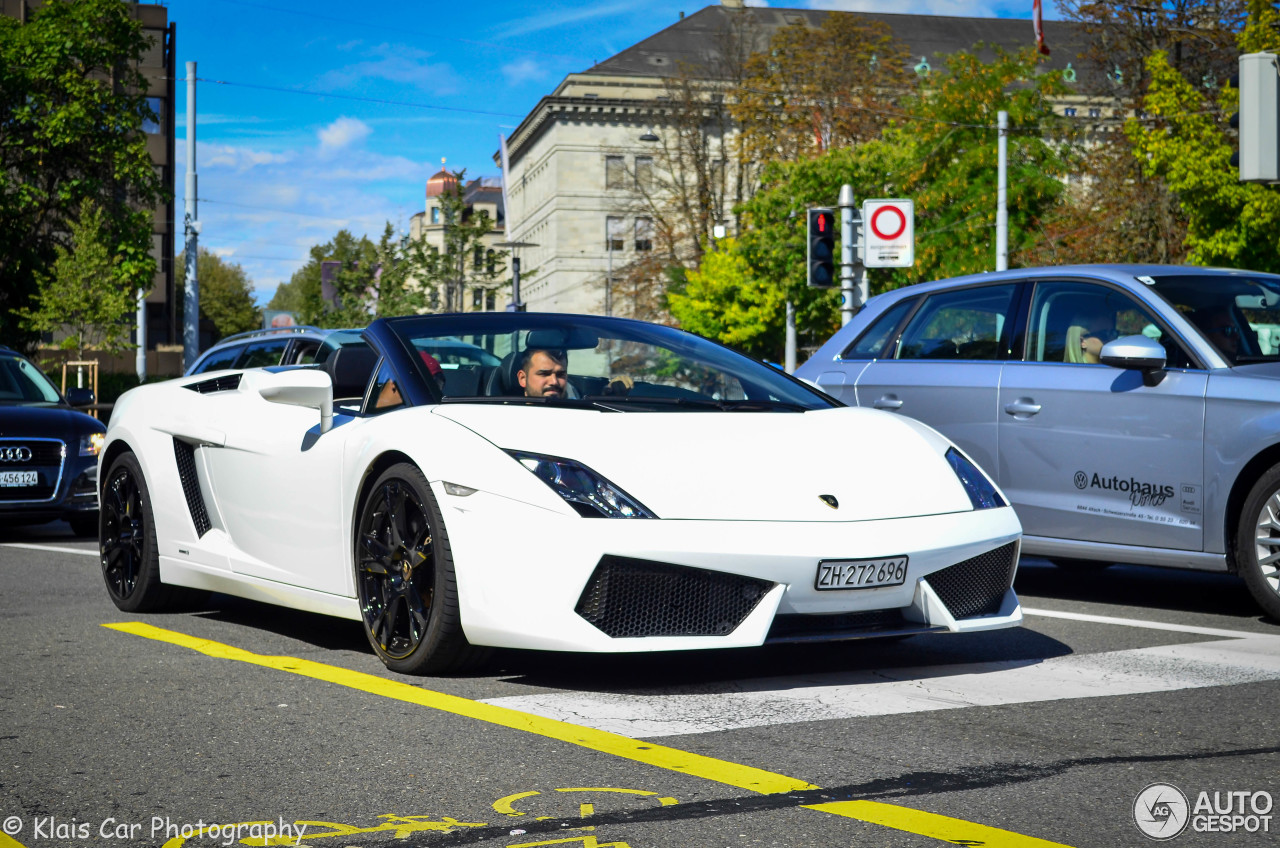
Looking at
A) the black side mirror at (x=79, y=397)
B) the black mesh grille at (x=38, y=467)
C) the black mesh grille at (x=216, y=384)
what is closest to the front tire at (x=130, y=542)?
the black mesh grille at (x=216, y=384)

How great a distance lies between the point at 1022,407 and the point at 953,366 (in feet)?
1.91

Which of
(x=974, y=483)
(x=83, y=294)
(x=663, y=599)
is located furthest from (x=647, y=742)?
(x=83, y=294)

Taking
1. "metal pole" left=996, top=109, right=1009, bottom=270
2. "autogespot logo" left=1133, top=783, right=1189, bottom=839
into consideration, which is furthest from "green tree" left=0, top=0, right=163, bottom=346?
"autogespot logo" left=1133, top=783, right=1189, bottom=839

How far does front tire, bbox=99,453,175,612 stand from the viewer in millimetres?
7047

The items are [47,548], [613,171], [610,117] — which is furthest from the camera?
[610,117]

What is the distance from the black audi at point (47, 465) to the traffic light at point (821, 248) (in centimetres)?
756

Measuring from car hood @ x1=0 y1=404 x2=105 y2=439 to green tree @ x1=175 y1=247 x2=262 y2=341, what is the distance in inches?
3963

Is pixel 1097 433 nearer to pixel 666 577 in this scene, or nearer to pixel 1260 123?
pixel 666 577

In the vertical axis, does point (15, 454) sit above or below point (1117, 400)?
below

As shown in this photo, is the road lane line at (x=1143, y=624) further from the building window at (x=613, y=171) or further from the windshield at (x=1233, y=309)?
the building window at (x=613, y=171)

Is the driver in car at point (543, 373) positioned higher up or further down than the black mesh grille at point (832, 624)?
higher up

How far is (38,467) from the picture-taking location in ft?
38.7

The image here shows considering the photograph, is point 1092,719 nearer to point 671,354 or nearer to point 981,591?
point 981,591

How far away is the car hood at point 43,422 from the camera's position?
38.6 feet
